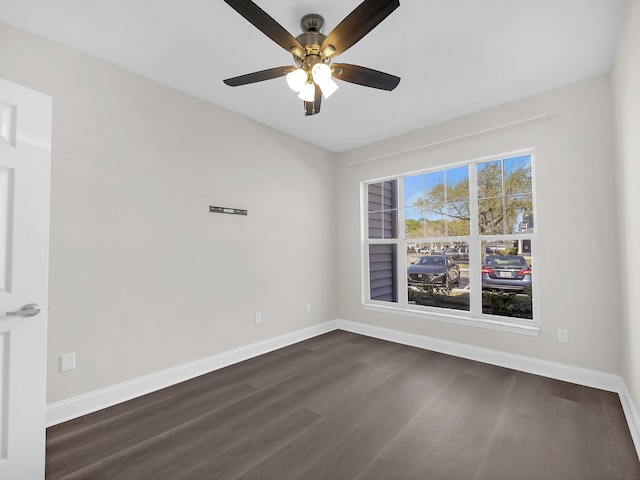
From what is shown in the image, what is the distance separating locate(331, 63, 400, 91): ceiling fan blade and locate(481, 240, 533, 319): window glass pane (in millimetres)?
2269

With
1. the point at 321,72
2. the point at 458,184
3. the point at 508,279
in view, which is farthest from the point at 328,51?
the point at 508,279

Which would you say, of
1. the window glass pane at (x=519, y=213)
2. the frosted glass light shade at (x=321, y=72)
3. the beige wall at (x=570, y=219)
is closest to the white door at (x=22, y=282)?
the frosted glass light shade at (x=321, y=72)

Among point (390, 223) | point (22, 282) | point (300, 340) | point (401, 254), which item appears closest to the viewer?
point (22, 282)

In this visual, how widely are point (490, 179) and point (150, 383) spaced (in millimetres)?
3979

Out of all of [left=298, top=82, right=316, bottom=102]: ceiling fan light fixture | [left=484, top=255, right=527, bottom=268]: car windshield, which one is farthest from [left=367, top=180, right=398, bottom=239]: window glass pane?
[left=298, top=82, right=316, bottom=102]: ceiling fan light fixture

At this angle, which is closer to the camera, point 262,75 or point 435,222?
point 262,75

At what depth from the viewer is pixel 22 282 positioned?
1562 millimetres

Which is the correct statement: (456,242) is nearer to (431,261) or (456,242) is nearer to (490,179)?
(431,261)

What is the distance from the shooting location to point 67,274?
2.23 metres

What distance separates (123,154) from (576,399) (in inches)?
167

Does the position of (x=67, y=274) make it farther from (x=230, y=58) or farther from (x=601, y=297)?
(x=601, y=297)

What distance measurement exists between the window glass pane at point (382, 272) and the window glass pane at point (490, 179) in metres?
1.37

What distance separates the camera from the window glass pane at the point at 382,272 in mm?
4340

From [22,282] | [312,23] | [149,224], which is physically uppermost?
[312,23]
